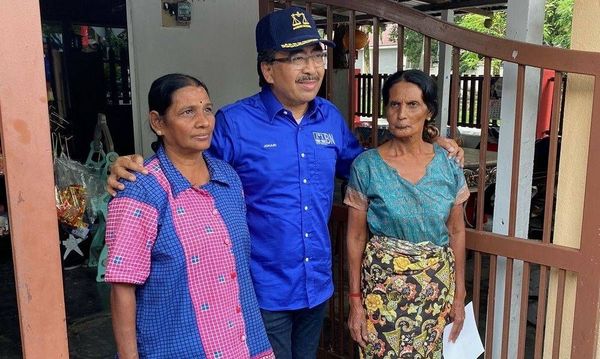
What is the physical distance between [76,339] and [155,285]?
2.33m

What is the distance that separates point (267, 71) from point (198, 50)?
3.01 metres

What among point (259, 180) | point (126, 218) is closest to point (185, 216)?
point (126, 218)

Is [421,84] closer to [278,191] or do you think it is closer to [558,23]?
[278,191]

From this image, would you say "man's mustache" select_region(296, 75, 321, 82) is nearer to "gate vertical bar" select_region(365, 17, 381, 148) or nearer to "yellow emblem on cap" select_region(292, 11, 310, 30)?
"yellow emblem on cap" select_region(292, 11, 310, 30)

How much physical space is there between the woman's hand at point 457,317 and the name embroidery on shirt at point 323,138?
2.40 feet

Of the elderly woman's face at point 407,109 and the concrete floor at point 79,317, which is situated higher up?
the elderly woman's face at point 407,109

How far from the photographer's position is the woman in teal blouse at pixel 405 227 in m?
1.82

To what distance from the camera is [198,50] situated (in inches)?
183

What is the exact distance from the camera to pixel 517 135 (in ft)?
6.70

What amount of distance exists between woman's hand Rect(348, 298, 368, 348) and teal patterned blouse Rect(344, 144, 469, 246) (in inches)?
10.5

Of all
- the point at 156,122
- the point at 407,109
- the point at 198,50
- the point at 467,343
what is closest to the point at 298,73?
the point at 407,109

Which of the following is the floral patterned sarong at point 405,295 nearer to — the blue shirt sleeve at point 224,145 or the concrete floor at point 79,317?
the blue shirt sleeve at point 224,145

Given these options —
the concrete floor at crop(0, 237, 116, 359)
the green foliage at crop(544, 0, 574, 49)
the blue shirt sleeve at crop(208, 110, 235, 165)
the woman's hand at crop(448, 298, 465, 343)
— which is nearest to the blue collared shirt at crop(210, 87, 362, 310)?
the blue shirt sleeve at crop(208, 110, 235, 165)

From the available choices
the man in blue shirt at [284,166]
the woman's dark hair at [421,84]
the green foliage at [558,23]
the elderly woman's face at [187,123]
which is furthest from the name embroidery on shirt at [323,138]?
the green foliage at [558,23]
